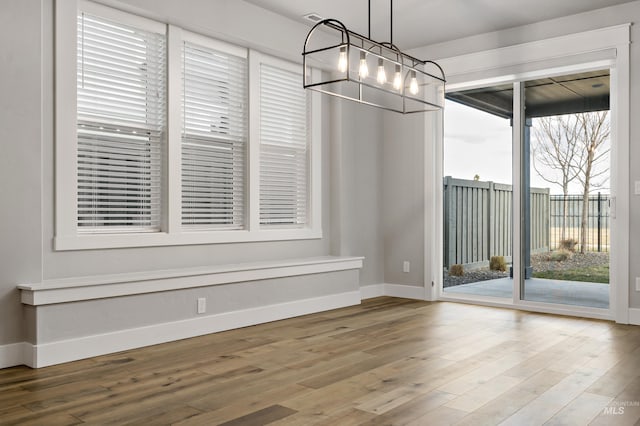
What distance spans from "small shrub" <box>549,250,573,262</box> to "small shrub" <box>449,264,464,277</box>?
3.24 feet

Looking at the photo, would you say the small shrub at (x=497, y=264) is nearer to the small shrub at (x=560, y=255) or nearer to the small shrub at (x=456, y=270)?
the small shrub at (x=456, y=270)

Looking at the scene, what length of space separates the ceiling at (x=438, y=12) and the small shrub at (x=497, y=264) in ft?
7.64

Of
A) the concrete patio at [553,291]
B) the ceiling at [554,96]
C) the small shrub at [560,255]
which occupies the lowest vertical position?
the concrete patio at [553,291]

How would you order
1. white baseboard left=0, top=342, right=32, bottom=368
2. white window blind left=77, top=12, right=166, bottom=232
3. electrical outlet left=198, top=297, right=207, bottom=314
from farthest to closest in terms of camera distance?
electrical outlet left=198, top=297, right=207, bottom=314, white window blind left=77, top=12, right=166, bottom=232, white baseboard left=0, top=342, right=32, bottom=368

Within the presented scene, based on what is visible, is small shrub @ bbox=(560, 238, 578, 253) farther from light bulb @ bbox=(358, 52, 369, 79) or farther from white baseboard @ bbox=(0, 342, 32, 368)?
white baseboard @ bbox=(0, 342, 32, 368)

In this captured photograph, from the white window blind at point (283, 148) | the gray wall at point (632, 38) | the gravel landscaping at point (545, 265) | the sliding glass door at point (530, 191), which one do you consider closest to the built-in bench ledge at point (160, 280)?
the white window blind at point (283, 148)

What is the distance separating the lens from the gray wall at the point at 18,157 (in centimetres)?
336

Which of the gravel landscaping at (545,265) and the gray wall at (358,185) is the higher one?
the gray wall at (358,185)

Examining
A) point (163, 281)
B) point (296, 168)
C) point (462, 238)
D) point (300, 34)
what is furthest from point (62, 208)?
point (462, 238)

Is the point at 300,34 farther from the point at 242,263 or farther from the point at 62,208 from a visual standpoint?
the point at 62,208

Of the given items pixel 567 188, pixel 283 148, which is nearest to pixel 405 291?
pixel 567 188

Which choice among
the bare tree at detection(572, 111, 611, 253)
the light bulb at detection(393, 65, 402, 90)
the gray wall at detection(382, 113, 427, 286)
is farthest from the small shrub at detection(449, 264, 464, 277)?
the light bulb at detection(393, 65, 402, 90)

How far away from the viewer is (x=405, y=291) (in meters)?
6.17

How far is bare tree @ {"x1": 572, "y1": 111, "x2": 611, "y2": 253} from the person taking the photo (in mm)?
5027
